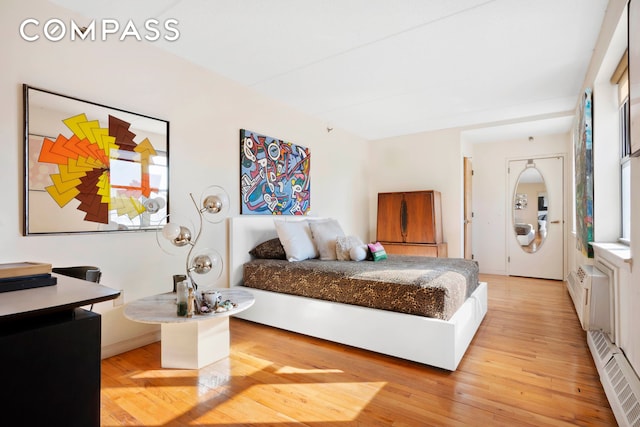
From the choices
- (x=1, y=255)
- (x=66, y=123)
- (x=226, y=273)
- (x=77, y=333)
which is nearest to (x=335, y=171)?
(x=226, y=273)

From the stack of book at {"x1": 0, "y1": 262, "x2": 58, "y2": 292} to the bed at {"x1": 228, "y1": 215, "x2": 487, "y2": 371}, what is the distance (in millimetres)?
1966

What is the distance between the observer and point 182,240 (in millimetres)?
2320

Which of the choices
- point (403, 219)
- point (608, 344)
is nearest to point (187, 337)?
point (608, 344)

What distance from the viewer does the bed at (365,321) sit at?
2.21 meters

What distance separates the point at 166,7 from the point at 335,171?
10.5 feet

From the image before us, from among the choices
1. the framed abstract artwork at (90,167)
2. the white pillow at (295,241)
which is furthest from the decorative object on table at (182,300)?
the white pillow at (295,241)

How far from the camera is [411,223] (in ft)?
16.5

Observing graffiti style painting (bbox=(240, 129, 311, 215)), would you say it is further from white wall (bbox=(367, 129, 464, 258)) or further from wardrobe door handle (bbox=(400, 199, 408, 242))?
white wall (bbox=(367, 129, 464, 258))

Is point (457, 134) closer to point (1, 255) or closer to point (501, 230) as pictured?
point (501, 230)

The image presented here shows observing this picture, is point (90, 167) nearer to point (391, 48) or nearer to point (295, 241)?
point (295, 241)

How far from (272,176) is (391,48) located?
188 cm

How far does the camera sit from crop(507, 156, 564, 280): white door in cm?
520

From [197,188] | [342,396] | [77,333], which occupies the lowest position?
[342,396]

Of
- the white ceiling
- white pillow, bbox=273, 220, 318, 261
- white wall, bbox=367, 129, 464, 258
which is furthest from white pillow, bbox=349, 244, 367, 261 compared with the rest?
white wall, bbox=367, 129, 464, 258
